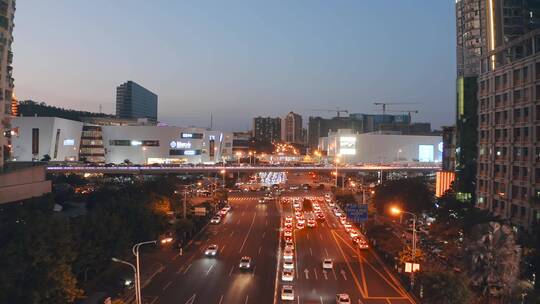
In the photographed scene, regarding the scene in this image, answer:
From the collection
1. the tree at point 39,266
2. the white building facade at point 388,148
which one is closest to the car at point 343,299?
the tree at point 39,266

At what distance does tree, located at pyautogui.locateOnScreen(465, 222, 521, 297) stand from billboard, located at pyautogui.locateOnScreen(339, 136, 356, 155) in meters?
117

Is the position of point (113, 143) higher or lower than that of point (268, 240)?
higher

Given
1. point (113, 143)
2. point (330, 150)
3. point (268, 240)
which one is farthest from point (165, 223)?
point (330, 150)

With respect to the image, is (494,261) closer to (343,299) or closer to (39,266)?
(343,299)

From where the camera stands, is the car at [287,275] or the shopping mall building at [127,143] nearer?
the car at [287,275]

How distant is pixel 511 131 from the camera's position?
44312mm

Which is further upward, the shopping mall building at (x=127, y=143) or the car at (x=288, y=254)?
the shopping mall building at (x=127, y=143)

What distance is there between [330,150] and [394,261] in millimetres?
135615

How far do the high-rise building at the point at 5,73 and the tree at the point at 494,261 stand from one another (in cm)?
4568

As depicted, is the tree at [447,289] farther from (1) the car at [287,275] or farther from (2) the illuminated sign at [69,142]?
(2) the illuminated sign at [69,142]

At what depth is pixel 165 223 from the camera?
45.8m

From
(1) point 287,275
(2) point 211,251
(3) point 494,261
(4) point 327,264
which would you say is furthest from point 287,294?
(2) point 211,251

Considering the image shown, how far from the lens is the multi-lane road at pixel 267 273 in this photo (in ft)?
97.9

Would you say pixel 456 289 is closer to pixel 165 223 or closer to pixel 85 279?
pixel 85 279
